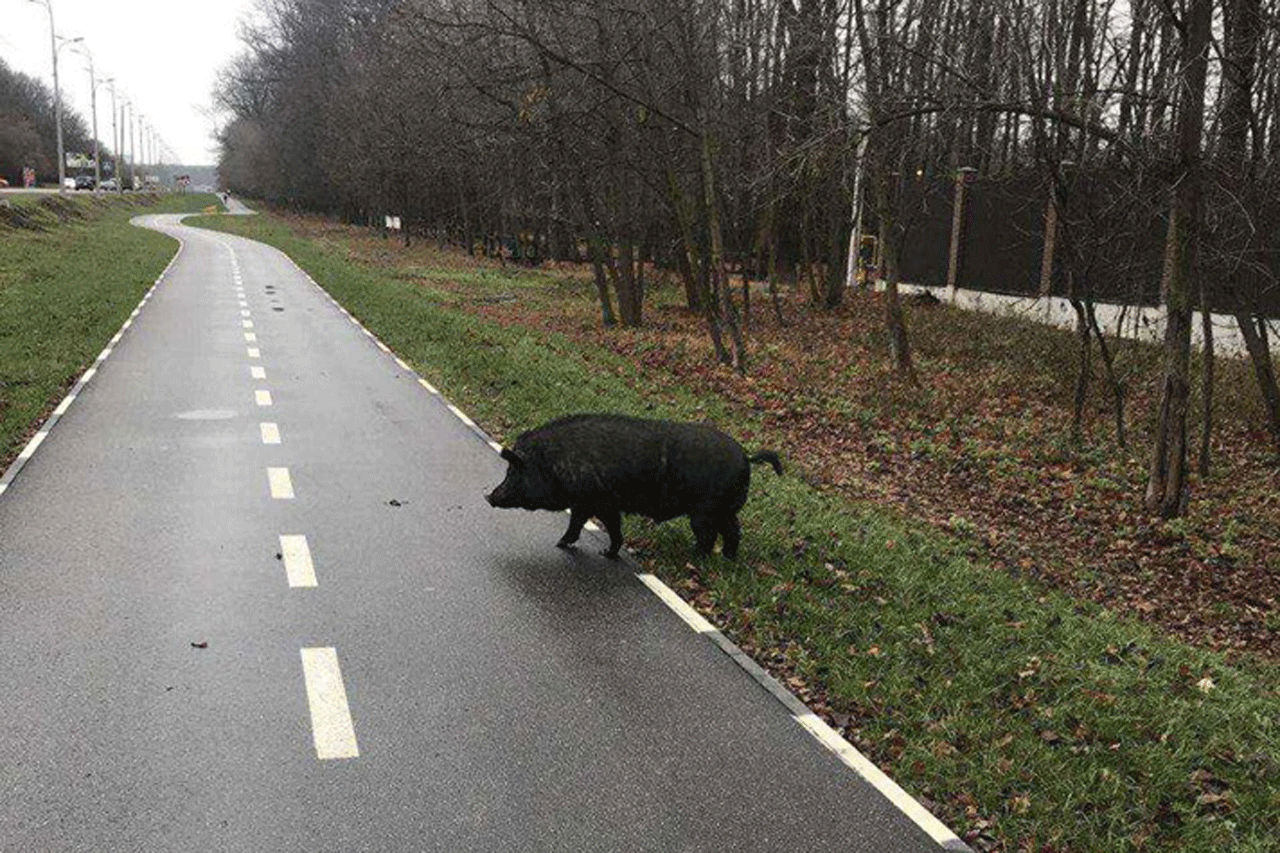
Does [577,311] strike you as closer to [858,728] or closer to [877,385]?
[877,385]

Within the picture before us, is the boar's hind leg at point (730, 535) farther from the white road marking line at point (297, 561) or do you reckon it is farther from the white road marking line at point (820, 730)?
the white road marking line at point (297, 561)

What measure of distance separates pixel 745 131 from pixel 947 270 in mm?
8480

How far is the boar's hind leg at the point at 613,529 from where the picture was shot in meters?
8.48

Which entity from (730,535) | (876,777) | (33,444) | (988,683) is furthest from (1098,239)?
(33,444)

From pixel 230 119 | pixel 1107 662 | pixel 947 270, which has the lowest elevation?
pixel 1107 662

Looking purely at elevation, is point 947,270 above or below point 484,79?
below

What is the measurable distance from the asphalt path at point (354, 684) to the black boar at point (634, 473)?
563 mm

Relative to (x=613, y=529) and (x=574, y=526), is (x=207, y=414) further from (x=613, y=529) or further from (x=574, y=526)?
(x=613, y=529)

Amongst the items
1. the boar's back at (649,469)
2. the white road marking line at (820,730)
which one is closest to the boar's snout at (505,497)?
the boar's back at (649,469)

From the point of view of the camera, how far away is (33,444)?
11336 millimetres

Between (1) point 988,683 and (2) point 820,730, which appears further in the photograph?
(1) point 988,683

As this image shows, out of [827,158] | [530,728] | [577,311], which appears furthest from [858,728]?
[577,311]

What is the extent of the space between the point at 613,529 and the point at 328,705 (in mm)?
3255

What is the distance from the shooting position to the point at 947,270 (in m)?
28.4
